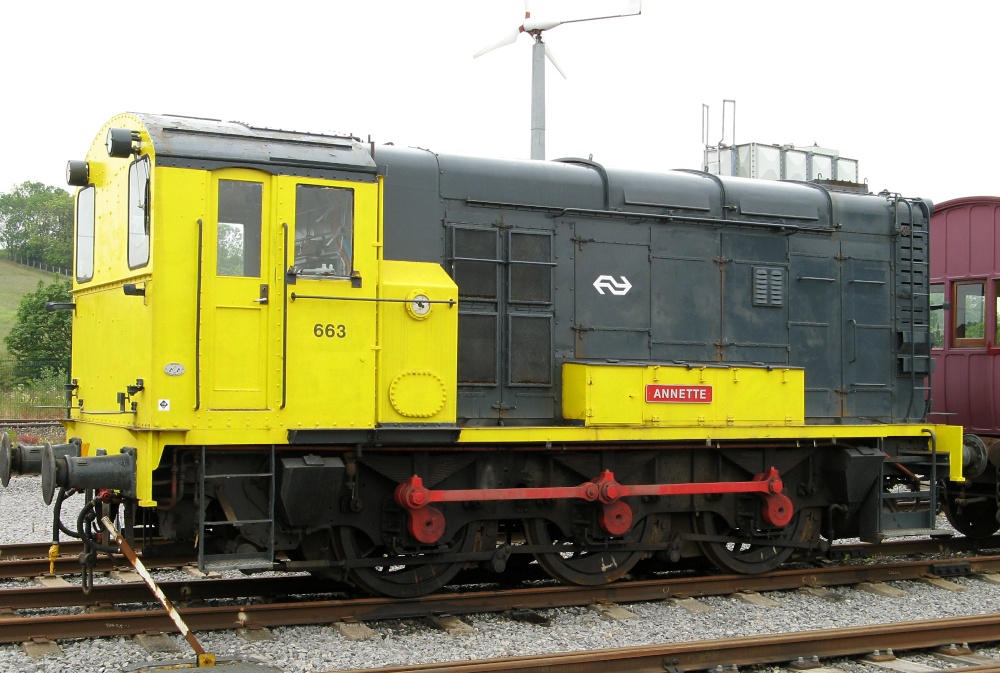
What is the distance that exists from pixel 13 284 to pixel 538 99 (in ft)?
200

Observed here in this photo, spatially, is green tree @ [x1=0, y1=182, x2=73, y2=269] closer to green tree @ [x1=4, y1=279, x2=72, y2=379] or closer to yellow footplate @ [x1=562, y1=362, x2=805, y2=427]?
green tree @ [x1=4, y1=279, x2=72, y2=379]

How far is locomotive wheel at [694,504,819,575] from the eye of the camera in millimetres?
9820

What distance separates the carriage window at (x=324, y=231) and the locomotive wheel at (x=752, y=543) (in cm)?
434

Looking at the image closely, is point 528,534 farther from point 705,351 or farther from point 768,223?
point 768,223

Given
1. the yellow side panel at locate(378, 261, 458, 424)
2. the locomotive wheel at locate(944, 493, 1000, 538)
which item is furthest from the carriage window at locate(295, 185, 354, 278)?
the locomotive wheel at locate(944, 493, 1000, 538)

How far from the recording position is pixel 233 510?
7.71 meters

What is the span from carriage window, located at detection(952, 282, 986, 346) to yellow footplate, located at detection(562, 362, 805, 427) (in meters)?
4.18

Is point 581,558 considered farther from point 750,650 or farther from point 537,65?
point 537,65

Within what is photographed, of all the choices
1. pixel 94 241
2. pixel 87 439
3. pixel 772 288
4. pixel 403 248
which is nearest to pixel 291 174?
pixel 403 248

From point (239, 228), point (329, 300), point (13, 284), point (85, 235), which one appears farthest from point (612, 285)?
point (13, 284)

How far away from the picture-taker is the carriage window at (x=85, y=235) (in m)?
9.04

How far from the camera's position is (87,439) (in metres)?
8.58

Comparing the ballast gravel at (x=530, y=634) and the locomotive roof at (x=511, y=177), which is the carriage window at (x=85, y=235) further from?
the ballast gravel at (x=530, y=634)

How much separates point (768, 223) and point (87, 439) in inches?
269
